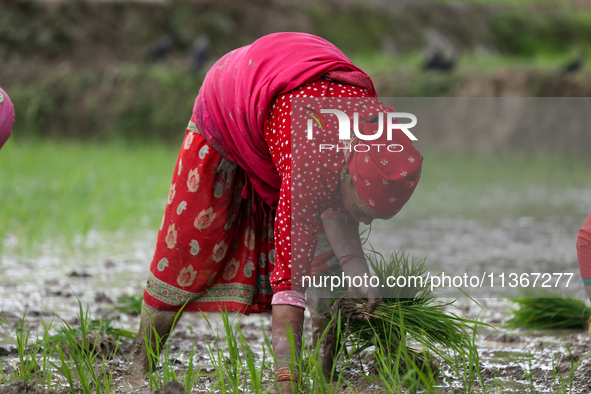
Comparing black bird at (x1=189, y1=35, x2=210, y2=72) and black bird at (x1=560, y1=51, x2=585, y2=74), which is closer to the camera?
black bird at (x1=560, y1=51, x2=585, y2=74)

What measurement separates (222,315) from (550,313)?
1.70 m

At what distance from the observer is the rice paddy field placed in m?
1.77

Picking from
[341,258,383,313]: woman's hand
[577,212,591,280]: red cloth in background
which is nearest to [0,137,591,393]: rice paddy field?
[341,258,383,313]: woman's hand

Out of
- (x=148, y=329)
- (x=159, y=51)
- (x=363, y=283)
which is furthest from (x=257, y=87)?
(x=159, y=51)

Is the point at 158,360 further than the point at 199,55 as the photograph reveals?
No

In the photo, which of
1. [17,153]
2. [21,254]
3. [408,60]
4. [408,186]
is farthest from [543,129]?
[408,60]

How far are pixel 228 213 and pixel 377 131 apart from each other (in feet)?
2.28

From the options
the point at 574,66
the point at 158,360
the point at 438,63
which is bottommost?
the point at 158,360

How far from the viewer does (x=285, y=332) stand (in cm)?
163

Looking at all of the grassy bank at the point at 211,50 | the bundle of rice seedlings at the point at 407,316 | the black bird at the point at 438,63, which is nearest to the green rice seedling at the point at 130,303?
the bundle of rice seedlings at the point at 407,316

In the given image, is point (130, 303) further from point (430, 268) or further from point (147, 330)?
point (430, 268)

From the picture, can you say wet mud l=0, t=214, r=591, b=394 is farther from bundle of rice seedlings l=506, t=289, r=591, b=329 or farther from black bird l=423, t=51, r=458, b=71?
black bird l=423, t=51, r=458, b=71

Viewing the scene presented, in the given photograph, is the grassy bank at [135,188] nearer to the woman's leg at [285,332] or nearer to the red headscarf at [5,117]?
the woman's leg at [285,332]

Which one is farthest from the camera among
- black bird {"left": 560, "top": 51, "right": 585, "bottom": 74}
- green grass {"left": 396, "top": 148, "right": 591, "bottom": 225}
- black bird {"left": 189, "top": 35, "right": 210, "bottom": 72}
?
black bird {"left": 189, "top": 35, "right": 210, "bottom": 72}
